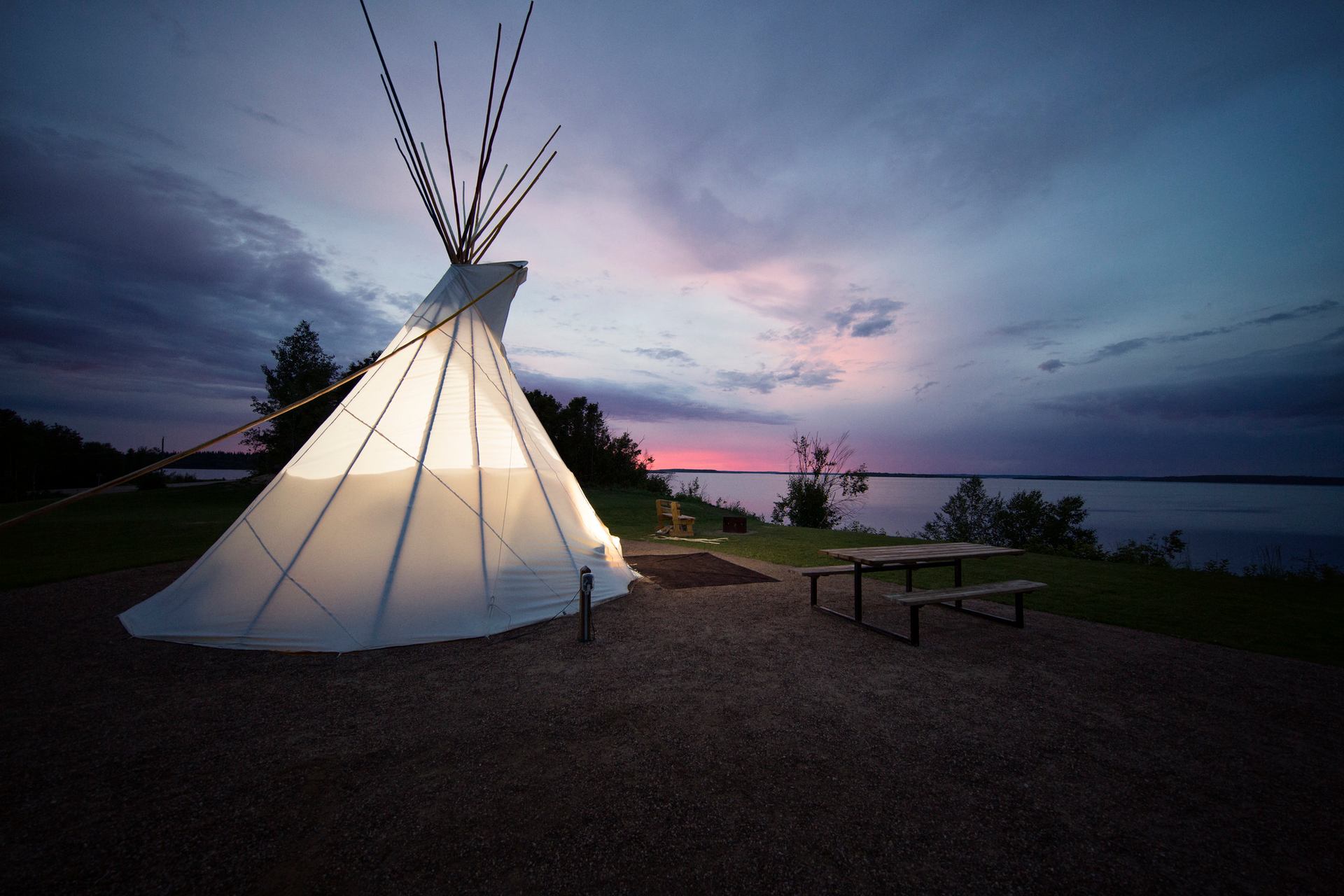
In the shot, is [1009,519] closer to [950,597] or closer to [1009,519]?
[1009,519]

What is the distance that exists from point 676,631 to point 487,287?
15.6 feet

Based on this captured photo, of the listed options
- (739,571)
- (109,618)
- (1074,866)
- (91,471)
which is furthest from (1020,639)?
(91,471)

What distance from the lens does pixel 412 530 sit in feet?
15.5

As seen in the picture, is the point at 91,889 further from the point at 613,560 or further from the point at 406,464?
the point at 613,560

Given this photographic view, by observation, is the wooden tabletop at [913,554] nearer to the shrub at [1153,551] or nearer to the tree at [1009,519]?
the shrub at [1153,551]

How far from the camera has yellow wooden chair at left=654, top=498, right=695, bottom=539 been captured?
38.3ft

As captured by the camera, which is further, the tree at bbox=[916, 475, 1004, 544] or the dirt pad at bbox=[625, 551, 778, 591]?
the tree at bbox=[916, 475, 1004, 544]

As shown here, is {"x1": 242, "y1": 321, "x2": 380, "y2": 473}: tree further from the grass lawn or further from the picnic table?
the picnic table

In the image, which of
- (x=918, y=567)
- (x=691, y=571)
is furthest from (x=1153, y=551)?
(x=691, y=571)

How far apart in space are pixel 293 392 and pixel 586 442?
55.7 ft

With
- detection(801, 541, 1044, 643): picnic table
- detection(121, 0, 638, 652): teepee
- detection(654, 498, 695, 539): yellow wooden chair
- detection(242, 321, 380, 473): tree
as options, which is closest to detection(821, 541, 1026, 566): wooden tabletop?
detection(801, 541, 1044, 643): picnic table

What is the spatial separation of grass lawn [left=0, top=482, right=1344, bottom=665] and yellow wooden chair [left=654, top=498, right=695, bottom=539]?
0.49 m

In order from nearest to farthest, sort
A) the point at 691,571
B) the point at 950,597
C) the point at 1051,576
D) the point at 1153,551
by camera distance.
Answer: the point at 950,597 < the point at 1051,576 < the point at 691,571 < the point at 1153,551

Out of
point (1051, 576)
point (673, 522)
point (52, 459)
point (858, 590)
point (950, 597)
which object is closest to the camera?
point (950, 597)
